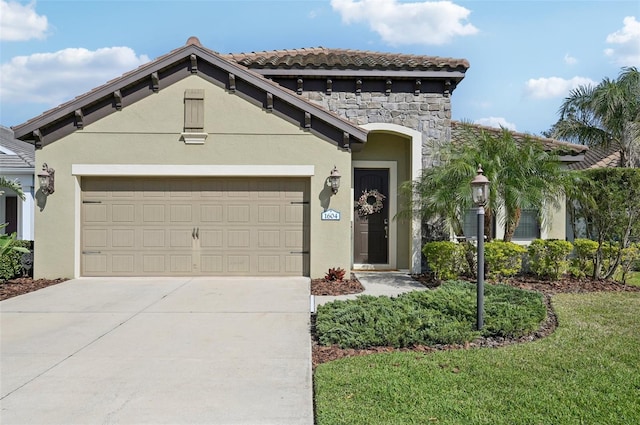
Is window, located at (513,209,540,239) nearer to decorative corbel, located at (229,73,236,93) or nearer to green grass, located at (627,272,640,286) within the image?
green grass, located at (627,272,640,286)

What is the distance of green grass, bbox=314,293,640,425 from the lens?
3.80 meters

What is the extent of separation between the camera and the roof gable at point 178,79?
32.4ft

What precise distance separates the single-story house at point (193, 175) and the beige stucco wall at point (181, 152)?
0.07 ft

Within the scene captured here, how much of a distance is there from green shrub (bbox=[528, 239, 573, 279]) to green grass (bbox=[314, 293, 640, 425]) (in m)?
3.88

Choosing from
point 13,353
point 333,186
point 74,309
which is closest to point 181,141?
point 333,186

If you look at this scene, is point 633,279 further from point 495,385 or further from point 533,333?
point 495,385

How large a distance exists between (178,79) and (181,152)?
1.64 m

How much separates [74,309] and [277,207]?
463cm

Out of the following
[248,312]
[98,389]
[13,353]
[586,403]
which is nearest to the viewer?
[586,403]

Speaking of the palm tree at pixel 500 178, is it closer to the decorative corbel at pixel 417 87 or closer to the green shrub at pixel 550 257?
the green shrub at pixel 550 257

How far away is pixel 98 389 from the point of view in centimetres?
444

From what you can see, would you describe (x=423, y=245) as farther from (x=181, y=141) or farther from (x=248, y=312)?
(x=181, y=141)

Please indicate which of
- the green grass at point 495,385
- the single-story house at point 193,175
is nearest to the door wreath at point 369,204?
the single-story house at point 193,175

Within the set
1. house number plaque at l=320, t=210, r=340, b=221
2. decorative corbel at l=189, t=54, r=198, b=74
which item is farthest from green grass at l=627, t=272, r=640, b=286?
decorative corbel at l=189, t=54, r=198, b=74
